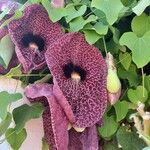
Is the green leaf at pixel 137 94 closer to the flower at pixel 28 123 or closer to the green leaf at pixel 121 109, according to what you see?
the green leaf at pixel 121 109

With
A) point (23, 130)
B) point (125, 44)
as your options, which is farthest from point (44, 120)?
point (125, 44)

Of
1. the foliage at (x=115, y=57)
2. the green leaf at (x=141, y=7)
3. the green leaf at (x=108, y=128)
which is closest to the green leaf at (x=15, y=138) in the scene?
the foliage at (x=115, y=57)

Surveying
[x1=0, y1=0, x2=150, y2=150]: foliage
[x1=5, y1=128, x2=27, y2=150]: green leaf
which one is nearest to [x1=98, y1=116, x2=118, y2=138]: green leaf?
[x1=0, y1=0, x2=150, y2=150]: foliage

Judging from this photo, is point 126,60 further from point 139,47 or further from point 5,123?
point 5,123

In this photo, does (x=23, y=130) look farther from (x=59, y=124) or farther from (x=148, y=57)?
(x=148, y=57)

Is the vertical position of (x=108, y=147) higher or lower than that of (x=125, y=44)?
lower

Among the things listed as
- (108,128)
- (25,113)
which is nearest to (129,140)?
(108,128)
